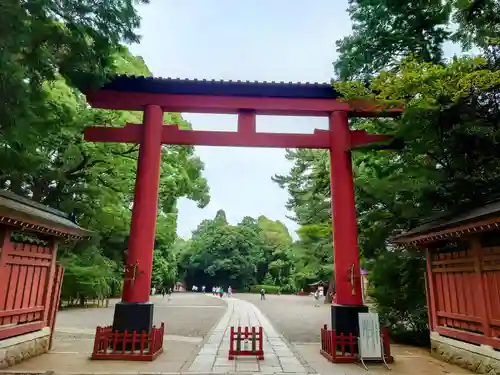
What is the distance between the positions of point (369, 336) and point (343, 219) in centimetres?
273

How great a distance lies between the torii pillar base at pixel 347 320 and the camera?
8273 mm

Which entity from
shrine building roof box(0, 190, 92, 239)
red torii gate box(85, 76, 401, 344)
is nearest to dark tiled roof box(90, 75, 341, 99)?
red torii gate box(85, 76, 401, 344)

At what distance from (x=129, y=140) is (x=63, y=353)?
5.36 meters

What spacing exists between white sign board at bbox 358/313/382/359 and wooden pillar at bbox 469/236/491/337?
199cm

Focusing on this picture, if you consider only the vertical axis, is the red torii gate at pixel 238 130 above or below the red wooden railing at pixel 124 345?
above

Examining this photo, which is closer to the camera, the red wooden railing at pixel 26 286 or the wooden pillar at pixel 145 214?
the red wooden railing at pixel 26 286

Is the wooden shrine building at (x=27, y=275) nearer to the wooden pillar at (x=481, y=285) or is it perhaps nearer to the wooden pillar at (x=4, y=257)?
the wooden pillar at (x=4, y=257)

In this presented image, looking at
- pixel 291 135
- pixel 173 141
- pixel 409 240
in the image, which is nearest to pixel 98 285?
pixel 173 141

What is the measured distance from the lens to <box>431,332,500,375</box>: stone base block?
6.63 metres

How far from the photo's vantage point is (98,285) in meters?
21.3

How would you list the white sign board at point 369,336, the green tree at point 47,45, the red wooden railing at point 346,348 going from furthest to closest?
the red wooden railing at point 346,348 → the white sign board at point 369,336 → the green tree at point 47,45

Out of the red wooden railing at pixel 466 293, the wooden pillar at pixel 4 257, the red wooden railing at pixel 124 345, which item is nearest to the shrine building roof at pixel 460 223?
the red wooden railing at pixel 466 293

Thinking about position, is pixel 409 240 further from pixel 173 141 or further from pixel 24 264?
pixel 24 264

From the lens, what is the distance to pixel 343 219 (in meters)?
8.97
